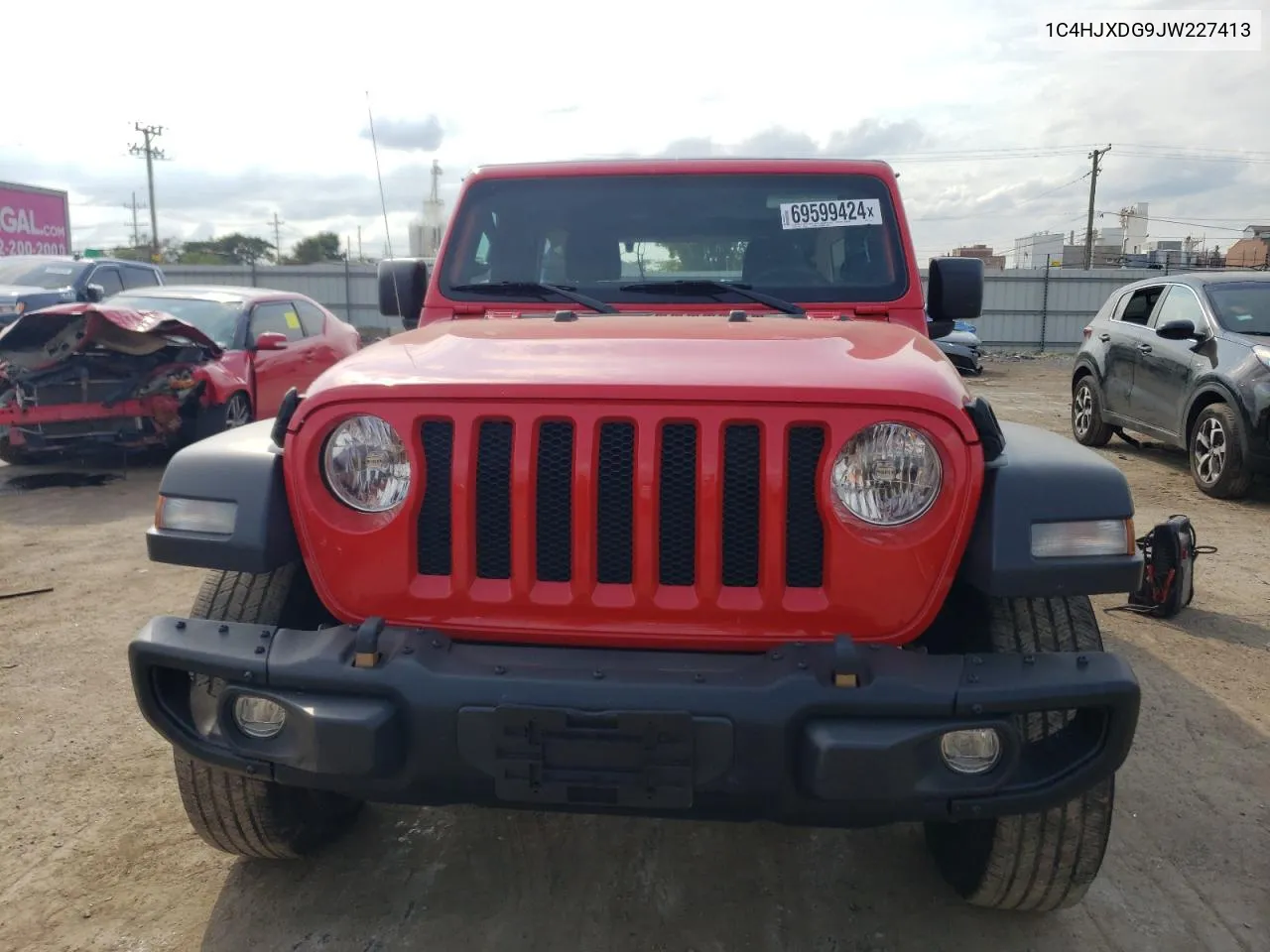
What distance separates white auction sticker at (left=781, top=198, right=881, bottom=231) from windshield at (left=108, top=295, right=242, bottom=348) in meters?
6.62

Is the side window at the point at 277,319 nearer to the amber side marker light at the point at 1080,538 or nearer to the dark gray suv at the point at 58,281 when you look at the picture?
the dark gray suv at the point at 58,281

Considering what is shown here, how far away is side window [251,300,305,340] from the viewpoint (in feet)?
29.9

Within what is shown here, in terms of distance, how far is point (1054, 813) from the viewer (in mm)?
2246

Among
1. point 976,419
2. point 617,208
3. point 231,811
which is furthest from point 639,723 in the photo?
point 617,208

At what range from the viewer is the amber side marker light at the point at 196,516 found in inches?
86.1

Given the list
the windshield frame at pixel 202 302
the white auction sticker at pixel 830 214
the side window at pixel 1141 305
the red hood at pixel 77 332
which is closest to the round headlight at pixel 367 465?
the white auction sticker at pixel 830 214

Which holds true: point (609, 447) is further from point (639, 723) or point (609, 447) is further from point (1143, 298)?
point (1143, 298)

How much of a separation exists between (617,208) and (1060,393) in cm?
1470

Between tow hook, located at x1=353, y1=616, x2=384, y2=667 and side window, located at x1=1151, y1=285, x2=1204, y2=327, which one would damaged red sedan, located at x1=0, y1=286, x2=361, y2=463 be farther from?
side window, located at x1=1151, y1=285, x2=1204, y2=327

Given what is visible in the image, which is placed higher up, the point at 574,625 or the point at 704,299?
the point at 704,299

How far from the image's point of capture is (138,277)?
13.3m

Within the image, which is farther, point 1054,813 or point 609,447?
point 1054,813

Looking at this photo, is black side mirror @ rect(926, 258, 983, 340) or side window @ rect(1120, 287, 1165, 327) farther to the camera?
side window @ rect(1120, 287, 1165, 327)

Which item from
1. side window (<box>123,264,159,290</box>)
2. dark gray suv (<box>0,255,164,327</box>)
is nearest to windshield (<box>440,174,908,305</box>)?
dark gray suv (<box>0,255,164,327</box>)
